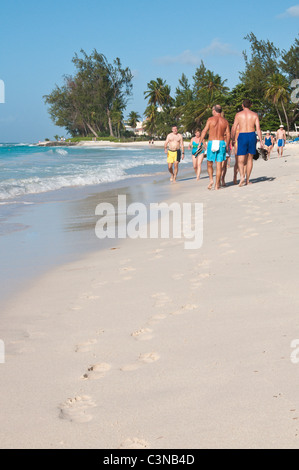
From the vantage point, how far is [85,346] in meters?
2.93

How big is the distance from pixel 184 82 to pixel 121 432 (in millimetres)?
88225

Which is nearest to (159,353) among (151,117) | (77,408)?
(77,408)

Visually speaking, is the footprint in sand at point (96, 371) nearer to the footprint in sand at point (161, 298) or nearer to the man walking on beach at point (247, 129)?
the footprint in sand at point (161, 298)

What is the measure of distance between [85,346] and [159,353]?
0.47 meters

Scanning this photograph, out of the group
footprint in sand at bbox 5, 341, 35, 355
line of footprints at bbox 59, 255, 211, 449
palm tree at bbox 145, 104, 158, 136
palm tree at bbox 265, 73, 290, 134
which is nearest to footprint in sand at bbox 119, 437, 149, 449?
line of footprints at bbox 59, 255, 211, 449

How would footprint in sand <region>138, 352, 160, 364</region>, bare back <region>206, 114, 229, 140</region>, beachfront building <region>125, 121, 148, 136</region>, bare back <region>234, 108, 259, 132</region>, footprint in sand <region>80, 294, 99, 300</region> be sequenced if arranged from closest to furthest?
footprint in sand <region>138, 352, 160, 364</region>, footprint in sand <region>80, 294, 99, 300</region>, bare back <region>234, 108, 259, 132</region>, bare back <region>206, 114, 229, 140</region>, beachfront building <region>125, 121, 148, 136</region>

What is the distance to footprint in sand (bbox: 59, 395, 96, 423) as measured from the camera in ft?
6.96

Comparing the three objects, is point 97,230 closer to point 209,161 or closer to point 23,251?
point 23,251

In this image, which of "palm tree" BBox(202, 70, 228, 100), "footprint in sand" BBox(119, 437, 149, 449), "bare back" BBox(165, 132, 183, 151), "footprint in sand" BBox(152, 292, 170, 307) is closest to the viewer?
"footprint in sand" BBox(119, 437, 149, 449)

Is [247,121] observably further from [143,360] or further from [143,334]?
[143,360]

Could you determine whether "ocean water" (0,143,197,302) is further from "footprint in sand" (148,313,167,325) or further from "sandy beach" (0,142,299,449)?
"footprint in sand" (148,313,167,325)

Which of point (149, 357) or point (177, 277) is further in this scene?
point (177, 277)

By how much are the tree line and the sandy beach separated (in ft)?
172

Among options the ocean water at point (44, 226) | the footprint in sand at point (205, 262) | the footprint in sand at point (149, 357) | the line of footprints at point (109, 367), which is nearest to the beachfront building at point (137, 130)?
the ocean water at point (44, 226)
